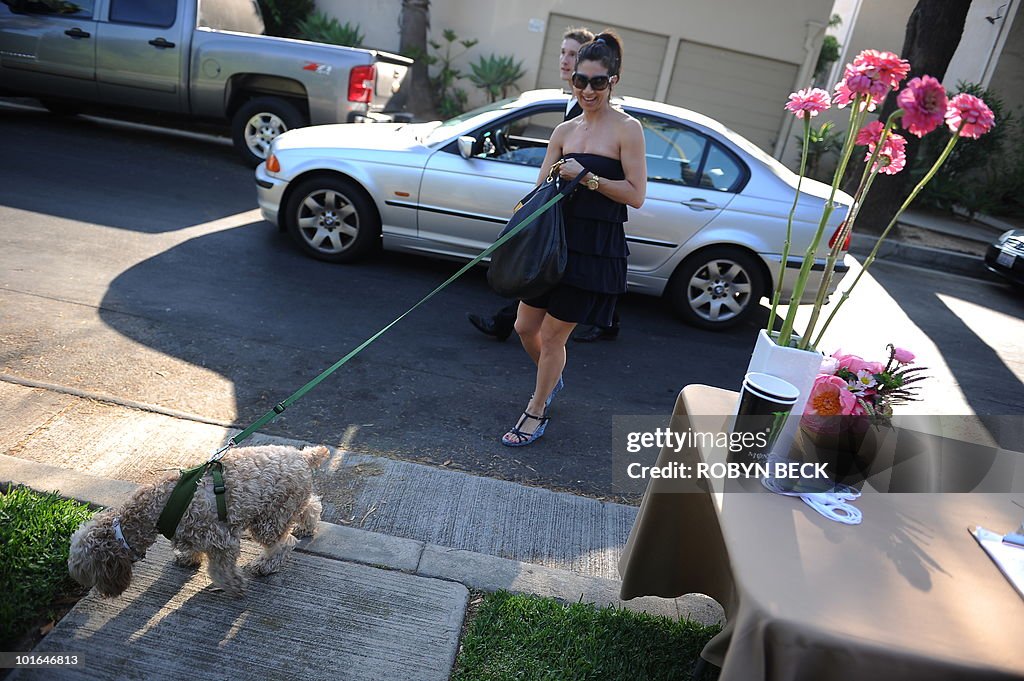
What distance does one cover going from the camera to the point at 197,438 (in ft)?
11.6

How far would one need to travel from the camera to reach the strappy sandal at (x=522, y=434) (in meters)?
3.93

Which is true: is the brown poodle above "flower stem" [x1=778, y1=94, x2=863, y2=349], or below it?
below

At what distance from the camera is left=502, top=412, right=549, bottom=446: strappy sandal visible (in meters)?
3.93

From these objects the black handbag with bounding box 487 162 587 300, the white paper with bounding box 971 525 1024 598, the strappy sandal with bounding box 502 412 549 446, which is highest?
the black handbag with bounding box 487 162 587 300

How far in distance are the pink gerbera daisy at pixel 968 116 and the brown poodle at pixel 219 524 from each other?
2341 mm

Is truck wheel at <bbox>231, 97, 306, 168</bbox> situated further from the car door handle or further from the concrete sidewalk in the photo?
the concrete sidewalk

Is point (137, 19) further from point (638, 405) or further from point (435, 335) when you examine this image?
point (638, 405)

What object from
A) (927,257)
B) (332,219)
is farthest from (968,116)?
(927,257)

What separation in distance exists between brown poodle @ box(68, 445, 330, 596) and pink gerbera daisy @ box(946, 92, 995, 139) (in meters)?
2.34

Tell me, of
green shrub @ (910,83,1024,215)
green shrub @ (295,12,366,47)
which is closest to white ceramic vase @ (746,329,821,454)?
green shrub @ (910,83,1024,215)

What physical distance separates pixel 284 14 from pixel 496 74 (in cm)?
460

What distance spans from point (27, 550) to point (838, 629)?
2.69m

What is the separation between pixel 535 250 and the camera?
3.38m

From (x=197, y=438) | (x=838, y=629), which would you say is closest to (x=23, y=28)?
(x=197, y=438)
